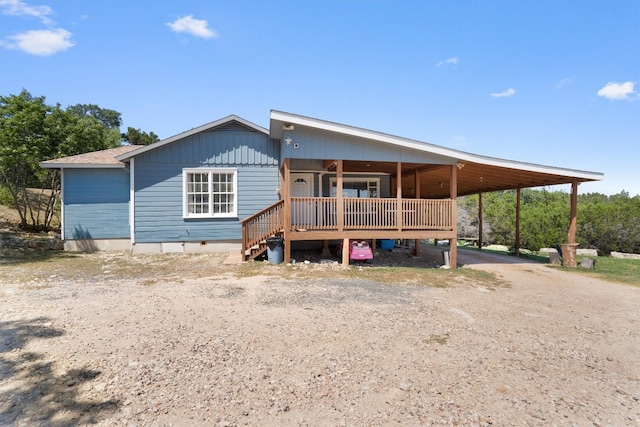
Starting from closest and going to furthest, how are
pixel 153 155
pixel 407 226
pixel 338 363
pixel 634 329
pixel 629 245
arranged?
1. pixel 338 363
2. pixel 634 329
3. pixel 407 226
4. pixel 153 155
5. pixel 629 245

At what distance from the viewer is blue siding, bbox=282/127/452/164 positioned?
9719 millimetres

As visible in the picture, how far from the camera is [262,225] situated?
34.3 feet

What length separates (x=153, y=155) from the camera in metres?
11.7

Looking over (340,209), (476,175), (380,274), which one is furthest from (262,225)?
(476,175)

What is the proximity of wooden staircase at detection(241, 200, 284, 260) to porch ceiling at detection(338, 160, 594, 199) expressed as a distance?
134 inches

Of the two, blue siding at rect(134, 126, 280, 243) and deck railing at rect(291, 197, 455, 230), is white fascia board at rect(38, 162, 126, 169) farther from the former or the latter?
deck railing at rect(291, 197, 455, 230)

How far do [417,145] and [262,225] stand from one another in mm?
5389

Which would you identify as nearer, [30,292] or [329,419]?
[329,419]

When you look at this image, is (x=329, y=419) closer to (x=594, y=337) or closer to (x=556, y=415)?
(x=556, y=415)

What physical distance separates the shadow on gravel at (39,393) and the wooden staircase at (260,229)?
256 inches

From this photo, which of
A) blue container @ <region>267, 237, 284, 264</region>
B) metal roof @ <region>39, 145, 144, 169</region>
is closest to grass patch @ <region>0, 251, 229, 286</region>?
blue container @ <region>267, 237, 284, 264</region>

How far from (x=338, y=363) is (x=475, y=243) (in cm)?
2202

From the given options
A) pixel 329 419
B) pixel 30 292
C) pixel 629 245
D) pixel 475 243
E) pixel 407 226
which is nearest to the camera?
pixel 329 419

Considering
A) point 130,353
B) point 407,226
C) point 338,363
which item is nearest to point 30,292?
point 130,353
